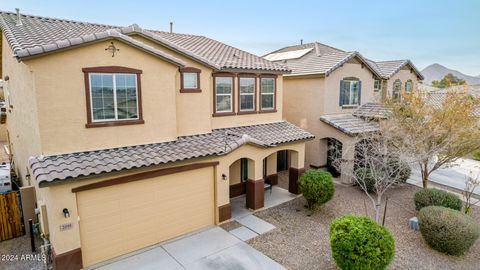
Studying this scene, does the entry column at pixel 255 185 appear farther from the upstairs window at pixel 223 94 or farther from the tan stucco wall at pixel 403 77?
the tan stucco wall at pixel 403 77

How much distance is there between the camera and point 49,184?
A: 7879 millimetres

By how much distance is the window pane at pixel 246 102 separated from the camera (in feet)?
50.0

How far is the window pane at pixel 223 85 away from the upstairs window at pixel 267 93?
84.0 inches

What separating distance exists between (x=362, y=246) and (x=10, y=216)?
12.7 m

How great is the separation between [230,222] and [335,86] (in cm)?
1174

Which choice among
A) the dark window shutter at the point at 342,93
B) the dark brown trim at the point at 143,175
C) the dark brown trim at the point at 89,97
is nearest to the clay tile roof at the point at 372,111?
the dark window shutter at the point at 342,93

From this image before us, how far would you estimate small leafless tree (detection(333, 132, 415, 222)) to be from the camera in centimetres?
1289

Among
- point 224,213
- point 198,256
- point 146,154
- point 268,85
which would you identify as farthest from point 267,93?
point 198,256

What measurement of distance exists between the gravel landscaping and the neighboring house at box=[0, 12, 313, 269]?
Result: 48.5 inches

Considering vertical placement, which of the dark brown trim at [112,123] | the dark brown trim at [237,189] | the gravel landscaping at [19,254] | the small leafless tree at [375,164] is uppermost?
the dark brown trim at [112,123]

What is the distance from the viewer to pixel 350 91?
20.3m

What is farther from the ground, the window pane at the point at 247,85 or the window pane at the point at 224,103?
the window pane at the point at 247,85

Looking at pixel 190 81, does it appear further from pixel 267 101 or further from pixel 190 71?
pixel 267 101

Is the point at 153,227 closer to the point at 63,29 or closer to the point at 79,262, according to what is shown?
the point at 79,262
